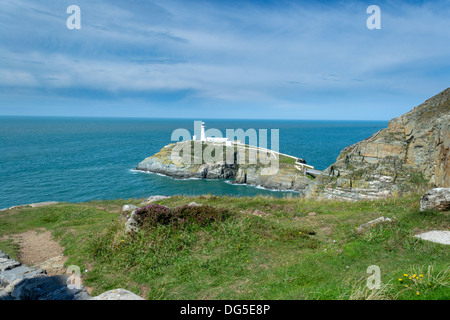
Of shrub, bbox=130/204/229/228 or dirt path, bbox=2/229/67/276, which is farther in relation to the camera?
shrub, bbox=130/204/229/228

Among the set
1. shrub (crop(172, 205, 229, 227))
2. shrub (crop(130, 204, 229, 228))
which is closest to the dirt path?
shrub (crop(130, 204, 229, 228))

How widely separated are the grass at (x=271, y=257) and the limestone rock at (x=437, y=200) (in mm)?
447

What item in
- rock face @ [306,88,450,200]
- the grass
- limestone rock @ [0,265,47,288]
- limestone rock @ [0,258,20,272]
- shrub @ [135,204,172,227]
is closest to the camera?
the grass

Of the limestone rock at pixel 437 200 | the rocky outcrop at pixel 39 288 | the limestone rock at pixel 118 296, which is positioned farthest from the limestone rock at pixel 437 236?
the rocky outcrop at pixel 39 288

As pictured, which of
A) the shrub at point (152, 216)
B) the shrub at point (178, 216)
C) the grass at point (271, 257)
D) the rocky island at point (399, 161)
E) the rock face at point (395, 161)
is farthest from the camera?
the rock face at point (395, 161)

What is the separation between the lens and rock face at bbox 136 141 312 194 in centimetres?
5550

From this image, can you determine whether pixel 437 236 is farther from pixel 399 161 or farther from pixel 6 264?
pixel 399 161

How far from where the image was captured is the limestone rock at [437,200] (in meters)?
11.1

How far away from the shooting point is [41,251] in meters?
13.3

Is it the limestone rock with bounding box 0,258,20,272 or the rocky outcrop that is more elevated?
the rocky outcrop

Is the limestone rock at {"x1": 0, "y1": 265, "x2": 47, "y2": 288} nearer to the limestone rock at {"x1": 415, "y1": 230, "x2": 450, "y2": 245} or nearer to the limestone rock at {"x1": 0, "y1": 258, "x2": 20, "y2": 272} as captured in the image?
the limestone rock at {"x1": 0, "y1": 258, "x2": 20, "y2": 272}

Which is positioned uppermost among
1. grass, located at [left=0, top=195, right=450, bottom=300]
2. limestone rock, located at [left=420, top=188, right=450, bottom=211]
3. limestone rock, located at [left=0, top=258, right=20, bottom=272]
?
limestone rock, located at [left=420, top=188, right=450, bottom=211]

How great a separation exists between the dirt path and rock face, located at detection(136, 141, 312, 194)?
45.5m

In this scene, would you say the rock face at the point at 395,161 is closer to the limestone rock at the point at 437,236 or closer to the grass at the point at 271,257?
the grass at the point at 271,257
